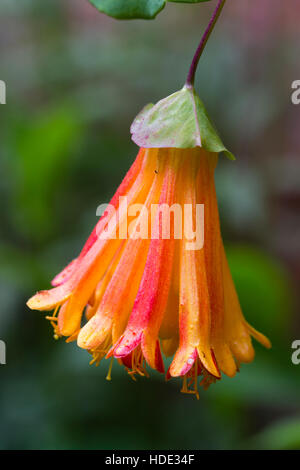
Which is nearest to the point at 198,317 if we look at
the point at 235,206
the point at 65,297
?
the point at 65,297

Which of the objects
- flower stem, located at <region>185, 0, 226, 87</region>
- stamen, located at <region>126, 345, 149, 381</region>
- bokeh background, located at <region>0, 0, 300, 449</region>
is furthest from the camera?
bokeh background, located at <region>0, 0, 300, 449</region>

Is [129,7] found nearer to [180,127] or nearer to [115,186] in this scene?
[180,127]

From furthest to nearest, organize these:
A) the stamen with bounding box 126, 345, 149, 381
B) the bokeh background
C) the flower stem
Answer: the bokeh background
the stamen with bounding box 126, 345, 149, 381
the flower stem

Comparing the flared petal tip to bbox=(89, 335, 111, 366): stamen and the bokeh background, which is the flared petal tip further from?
the bokeh background

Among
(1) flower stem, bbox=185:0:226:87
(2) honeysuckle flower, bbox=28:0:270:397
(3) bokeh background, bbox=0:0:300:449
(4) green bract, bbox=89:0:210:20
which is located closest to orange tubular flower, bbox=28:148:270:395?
(2) honeysuckle flower, bbox=28:0:270:397

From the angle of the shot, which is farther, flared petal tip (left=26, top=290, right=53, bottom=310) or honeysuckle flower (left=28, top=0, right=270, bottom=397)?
flared petal tip (left=26, top=290, right=53, bottom=310)

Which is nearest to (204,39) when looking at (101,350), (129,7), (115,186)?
(129,7)

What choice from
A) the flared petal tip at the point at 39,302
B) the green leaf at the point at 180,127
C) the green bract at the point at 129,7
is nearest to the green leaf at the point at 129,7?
the green bract at the point at 129,7

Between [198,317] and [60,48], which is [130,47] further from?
[198,317]
